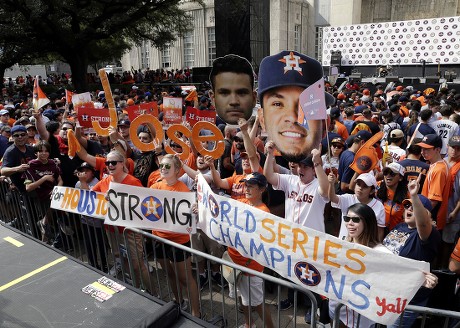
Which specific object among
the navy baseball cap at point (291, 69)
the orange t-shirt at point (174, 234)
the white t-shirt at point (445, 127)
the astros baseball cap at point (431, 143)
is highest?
the navy baseball cap at point (291, 69)

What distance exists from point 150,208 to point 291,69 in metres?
2.55

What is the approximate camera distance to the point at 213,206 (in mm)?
3457

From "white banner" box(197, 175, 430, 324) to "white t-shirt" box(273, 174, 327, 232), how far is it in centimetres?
99

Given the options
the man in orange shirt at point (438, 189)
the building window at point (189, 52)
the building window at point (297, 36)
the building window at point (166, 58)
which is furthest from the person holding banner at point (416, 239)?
the building window at point (166, 58)

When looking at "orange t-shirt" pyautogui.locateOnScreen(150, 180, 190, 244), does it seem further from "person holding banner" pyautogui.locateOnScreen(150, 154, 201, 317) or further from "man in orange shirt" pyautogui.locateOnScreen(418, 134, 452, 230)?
"man in orange shirt" pyautogui.locateOnScreen(418, 134, 452, 230)

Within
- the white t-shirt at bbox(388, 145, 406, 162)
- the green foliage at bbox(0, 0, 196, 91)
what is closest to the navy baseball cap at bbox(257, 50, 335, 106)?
the white t-shirt at bbox(388, 145, 406, 162)

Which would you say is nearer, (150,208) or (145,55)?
(150,208)

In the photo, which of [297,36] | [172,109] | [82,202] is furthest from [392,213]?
[297,36]

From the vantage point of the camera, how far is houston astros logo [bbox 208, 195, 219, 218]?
3.43m

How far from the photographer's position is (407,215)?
3285mm

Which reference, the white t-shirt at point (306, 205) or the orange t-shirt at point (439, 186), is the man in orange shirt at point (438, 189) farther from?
the white t-shirt at point (306, 205)

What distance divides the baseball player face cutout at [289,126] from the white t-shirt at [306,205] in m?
0.72

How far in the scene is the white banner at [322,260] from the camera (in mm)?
2451

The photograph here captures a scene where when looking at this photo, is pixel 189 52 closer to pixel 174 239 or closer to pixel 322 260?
pixel 174 239
